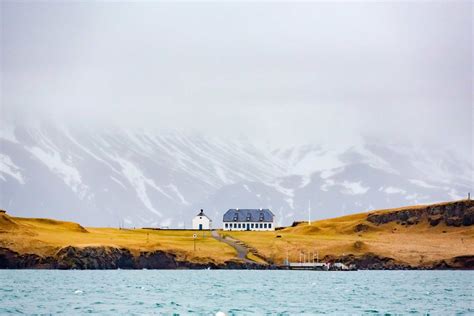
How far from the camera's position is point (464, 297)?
5512 inches

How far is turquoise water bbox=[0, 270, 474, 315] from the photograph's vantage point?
384ft

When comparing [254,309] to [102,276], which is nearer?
Result: [254,309]

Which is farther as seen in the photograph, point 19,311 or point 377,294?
point 377,294

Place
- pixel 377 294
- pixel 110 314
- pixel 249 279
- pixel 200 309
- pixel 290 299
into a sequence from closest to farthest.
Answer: pixel 110 314, pixel 200 309, pixel 290 299, pixel 377 294, pixel 249 279

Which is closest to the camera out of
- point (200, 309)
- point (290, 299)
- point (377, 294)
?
point (200, 309)

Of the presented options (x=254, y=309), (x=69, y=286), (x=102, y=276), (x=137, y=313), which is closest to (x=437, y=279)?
(x=102, y=276)

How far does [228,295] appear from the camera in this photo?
13938 centimetres

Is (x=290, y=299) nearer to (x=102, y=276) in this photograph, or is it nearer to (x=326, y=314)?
(x=326, y=314)

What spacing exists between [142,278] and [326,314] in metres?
80.3

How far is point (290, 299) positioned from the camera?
440 ft

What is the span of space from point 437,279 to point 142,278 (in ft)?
171

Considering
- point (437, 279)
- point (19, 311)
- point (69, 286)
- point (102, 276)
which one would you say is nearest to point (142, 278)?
point (102, 276)

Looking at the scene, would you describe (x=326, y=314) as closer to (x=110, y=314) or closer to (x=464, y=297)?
(x=110, y=314)

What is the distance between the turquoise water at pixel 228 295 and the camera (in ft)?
384
